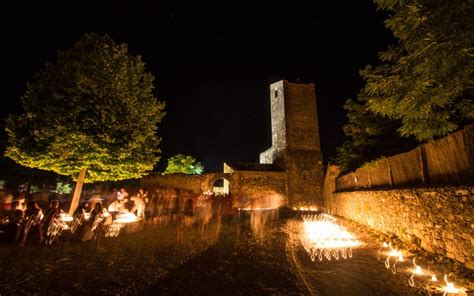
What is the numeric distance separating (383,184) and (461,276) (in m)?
5.38

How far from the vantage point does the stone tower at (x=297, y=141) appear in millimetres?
28875

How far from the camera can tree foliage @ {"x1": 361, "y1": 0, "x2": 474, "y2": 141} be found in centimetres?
483

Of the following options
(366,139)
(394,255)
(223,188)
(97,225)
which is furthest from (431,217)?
(223,188)

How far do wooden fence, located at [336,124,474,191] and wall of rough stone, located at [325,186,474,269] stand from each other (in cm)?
40

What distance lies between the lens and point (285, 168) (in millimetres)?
29062

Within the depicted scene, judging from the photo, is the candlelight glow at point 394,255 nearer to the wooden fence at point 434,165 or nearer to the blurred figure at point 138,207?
the wooden fence at point 434,165

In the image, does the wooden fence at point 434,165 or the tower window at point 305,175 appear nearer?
the wooden fence at point 434,165

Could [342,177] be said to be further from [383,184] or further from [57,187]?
[57,187]

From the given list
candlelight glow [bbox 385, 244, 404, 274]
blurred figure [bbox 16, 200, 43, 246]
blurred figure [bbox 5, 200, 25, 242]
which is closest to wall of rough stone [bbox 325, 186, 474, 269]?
candlelight glow [bbox 385, 244, 404, 274]

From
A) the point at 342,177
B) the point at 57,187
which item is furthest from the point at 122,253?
the point at 57,187

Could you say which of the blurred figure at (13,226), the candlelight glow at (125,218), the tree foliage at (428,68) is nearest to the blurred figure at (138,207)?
the candlelight glow at (125,218)

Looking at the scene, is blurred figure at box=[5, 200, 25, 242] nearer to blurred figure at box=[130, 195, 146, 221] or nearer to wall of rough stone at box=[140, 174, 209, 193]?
blurred figure at box=[130, 195, 146, 221]

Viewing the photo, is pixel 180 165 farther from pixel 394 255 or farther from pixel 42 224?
pixel 394 255

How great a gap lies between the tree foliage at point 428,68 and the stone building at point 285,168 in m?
20.7
